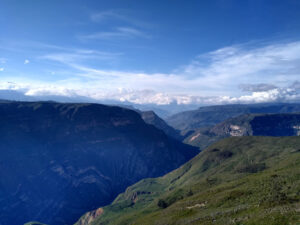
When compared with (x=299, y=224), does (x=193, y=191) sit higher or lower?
lower

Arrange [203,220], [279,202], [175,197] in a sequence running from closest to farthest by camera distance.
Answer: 1. [279,202]
2. [203,220]
3. [175,197]

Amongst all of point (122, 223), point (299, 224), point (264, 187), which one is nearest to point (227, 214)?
point (299, 224)

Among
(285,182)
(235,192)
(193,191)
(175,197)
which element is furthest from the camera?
(175,197)

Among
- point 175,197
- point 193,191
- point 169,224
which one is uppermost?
point 169,224

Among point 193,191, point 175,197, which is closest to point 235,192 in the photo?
point 193,191

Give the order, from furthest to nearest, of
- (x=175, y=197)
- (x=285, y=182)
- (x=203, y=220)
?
(x=175, y=197) → (x=285, y=182) → (x=203, y=220)

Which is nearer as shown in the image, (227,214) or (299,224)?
(299,224)

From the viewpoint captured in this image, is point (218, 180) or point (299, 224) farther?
point (218, 180)

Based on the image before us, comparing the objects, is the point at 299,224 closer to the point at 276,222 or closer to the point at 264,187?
the point at 276,222

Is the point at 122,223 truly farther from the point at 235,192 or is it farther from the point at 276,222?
the point at 276,222
